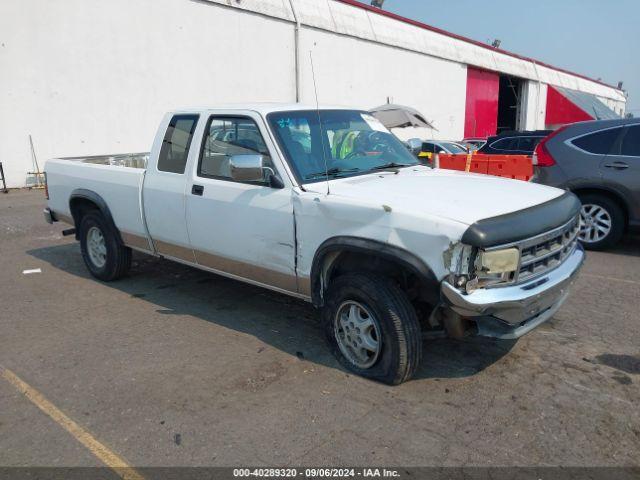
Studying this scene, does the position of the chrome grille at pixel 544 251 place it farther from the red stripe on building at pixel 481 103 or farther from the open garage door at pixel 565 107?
the open garage door at pixel 565 107

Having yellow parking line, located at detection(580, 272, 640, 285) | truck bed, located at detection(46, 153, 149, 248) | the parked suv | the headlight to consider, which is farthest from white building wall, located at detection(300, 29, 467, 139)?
the headlight

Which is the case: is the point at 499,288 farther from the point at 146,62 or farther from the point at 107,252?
the point at 146,62

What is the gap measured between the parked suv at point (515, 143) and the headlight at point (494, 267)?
1169 centimetres

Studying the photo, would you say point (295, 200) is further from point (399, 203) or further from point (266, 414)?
point (266, 414)

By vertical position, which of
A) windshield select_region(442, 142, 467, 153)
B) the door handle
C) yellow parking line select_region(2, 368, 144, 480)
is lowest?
yellow parking line select_region(2, 368, 144, 480)

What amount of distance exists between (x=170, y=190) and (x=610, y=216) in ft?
19.0

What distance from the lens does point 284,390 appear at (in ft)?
11.9

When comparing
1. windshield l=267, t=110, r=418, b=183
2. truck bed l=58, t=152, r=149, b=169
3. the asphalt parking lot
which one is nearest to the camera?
the asphalt parking lot

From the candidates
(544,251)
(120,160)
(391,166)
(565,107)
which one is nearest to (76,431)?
(391,166)

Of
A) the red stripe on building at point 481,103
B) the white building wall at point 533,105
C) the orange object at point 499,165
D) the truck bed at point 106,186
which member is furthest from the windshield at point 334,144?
the white building wall at point 533,105

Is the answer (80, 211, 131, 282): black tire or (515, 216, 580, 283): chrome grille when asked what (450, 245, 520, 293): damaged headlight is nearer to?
(515, 216, 580, 283): chrome grille

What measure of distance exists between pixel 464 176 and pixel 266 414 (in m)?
2.51

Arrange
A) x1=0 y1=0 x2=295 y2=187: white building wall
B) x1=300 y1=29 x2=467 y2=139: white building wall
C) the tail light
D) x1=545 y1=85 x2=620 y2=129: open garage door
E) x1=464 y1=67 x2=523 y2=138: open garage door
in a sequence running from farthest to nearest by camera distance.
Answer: x1=545 y1=85 x2=620 y2=129: open garage door, x1=464 y1=67 x2=523 y2=138: open garage door, x1=300 y1=29 x2=467 y2=139: white building wall, x1=0 y1=0 x2=295 y2=187: white building wall, the tail light

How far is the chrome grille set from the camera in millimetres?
3328
